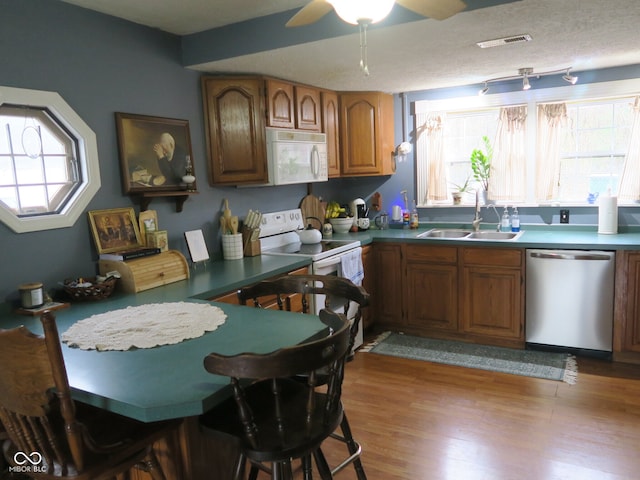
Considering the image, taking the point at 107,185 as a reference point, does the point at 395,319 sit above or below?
below

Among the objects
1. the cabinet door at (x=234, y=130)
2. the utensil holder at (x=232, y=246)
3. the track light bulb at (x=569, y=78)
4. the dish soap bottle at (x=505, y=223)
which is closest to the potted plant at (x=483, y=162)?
the dish soap bottle at (x=505, y=223)

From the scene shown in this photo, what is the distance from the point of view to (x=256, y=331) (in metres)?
1.84

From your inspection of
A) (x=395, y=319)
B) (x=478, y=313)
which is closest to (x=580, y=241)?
(x=478, y=313)

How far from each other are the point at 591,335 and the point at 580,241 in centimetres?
69

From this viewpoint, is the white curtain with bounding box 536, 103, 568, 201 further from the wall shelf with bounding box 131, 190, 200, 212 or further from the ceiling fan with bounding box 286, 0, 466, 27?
the wall shelf with bounding box 131, 190, 200, 212

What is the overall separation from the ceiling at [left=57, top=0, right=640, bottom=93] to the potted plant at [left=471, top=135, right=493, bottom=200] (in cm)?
79

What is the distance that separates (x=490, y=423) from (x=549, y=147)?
2.49 m

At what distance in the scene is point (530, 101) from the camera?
4098 millimetres

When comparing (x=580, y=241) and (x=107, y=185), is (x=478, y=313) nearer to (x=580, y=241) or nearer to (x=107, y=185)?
(x=580, y=241)

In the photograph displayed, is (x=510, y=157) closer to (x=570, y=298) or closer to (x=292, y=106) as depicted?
(x=570, y=298)

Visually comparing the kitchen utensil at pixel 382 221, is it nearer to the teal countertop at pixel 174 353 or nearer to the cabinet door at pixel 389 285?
the cabinet door at pixel 389 285

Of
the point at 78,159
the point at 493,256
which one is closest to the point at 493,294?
the point at 493,256

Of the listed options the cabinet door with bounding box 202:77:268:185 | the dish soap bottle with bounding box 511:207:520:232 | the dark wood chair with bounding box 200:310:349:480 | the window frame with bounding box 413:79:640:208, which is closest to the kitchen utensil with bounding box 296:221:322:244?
the cabinet door with bounding box 202:77:268:185

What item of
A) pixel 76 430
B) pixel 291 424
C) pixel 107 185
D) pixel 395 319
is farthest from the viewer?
pixel 395 319
